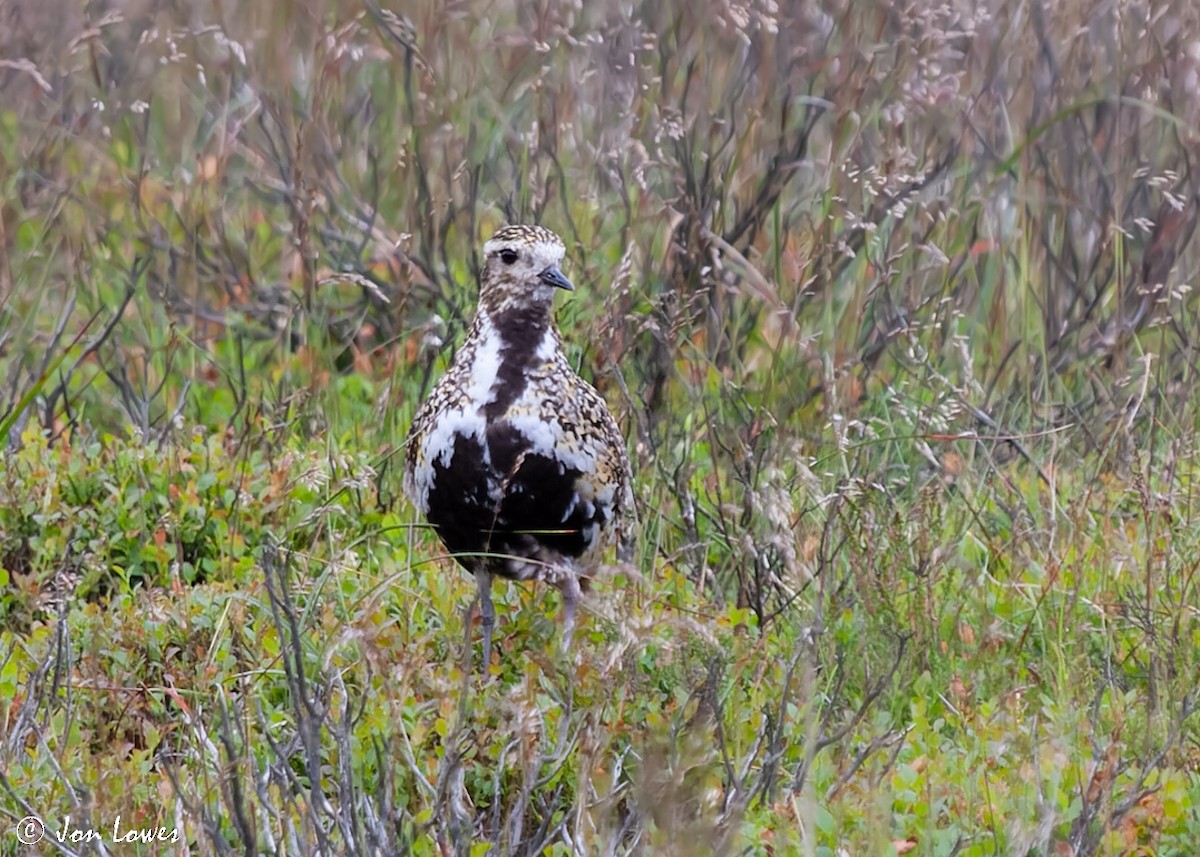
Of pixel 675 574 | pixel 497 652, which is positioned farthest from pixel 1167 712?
pixel 497 652

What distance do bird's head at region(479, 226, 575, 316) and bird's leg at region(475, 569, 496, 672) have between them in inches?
26.9

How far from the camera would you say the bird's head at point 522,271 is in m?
4.80

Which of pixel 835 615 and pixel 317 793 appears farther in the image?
pixel 835 615

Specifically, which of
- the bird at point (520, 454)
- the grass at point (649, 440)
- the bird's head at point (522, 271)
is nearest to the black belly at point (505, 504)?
the bird at point (520, 454)

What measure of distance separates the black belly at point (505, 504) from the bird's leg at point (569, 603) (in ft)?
0.32

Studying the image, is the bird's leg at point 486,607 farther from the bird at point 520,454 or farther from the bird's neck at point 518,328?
the bird's neck at point 518,328

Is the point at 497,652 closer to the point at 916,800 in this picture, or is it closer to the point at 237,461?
the point at 237,461

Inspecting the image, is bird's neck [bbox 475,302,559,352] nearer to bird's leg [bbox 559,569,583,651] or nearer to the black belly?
the black belly

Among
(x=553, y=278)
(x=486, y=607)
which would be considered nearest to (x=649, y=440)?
(x=553, y=278)

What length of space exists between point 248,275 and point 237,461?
1.60 metres

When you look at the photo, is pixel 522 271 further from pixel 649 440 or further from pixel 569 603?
pixel 569 603

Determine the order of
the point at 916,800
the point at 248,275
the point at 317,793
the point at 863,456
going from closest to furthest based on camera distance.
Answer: the point at 317,793
the point at 916,800
the point at 863,456
the point at 248,275

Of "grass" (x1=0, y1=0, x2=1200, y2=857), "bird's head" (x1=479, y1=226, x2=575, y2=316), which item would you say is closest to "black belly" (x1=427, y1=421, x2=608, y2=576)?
"grass" (x1=0, y1=0, x2=1200, y2=857)

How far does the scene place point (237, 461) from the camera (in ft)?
18.1
